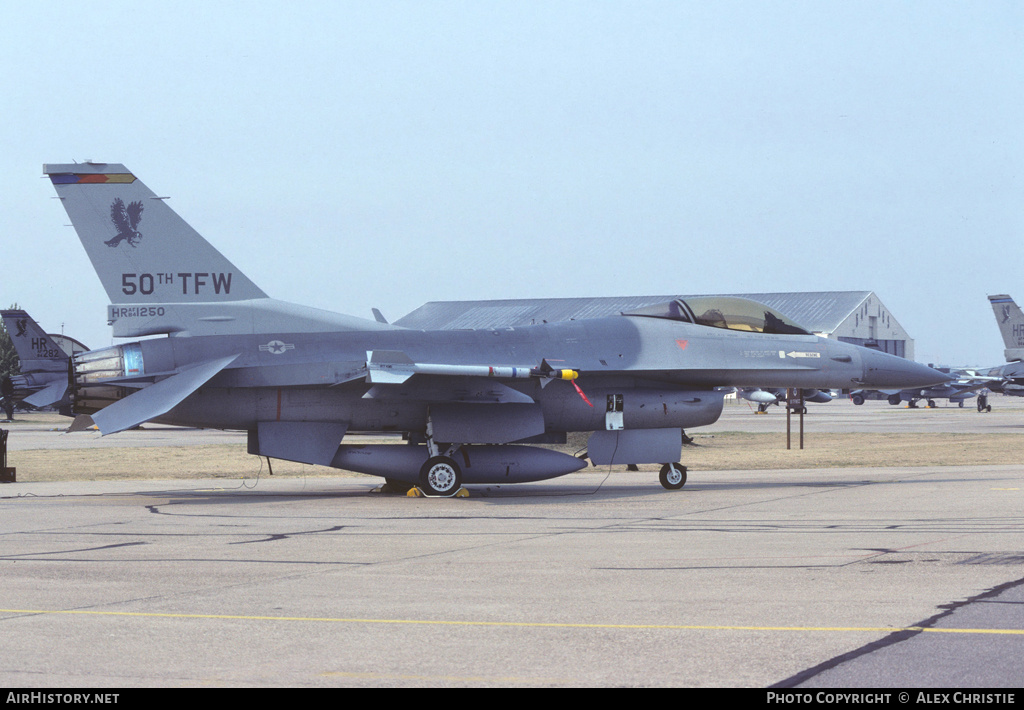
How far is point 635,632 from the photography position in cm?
698

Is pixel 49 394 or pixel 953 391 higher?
pixel 953 391

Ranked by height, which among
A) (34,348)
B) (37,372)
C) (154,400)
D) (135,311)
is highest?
(135,311)

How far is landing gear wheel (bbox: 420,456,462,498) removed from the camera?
18094 mm

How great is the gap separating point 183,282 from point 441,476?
17.6 feet

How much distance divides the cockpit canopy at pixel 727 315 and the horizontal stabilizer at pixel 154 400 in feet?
25.0

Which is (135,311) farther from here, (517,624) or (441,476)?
(517,624)

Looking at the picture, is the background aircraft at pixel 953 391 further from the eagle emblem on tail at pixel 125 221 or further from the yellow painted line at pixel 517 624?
the yellow painted line at pixel 517 624

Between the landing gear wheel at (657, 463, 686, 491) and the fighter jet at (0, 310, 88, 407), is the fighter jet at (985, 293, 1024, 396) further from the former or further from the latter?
the fighter jet at (0, 310, 88, 407)

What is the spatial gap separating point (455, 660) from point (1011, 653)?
316cm

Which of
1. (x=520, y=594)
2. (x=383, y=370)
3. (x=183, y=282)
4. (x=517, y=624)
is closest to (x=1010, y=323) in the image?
(x=383, y=370)

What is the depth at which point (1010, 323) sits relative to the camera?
51281 millimetres

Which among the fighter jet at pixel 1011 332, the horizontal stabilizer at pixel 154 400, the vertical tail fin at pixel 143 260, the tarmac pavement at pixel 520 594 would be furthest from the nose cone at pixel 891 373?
the fighter jet at pixel 1011 332

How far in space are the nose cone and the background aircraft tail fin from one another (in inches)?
468

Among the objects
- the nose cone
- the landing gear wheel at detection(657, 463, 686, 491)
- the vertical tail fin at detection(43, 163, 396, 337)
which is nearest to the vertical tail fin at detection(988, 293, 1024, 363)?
the nose cone
